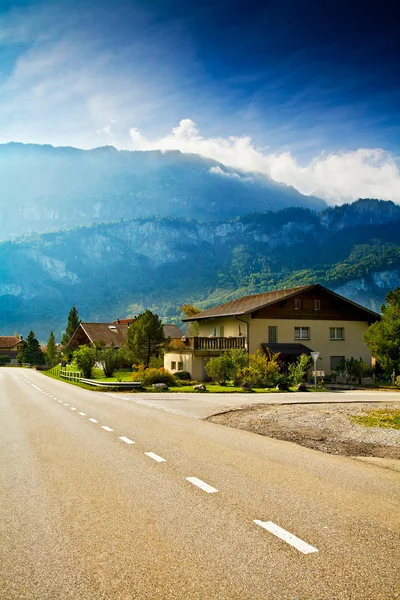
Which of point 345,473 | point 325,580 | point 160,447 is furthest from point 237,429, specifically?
point 325,580

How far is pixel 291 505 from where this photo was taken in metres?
5.83

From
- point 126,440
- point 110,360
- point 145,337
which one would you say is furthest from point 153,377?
point 126,440

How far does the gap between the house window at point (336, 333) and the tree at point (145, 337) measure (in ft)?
48.0

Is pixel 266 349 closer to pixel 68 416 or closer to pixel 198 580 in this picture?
pixel 68 416

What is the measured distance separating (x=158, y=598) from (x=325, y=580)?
3.98 feet

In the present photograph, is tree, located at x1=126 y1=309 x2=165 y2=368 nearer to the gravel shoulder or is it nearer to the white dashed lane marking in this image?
the gravel shoulder

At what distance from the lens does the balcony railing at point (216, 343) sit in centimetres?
4444

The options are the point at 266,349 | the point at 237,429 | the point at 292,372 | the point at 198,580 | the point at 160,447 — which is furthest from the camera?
the point at 266,349

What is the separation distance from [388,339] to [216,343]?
13854mm

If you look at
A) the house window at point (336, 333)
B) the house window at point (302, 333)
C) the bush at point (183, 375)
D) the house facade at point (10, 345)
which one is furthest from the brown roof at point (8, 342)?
the house window at point (336, 333)

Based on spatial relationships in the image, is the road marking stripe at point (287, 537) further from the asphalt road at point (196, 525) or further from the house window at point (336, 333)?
the house window at point (336, 333)

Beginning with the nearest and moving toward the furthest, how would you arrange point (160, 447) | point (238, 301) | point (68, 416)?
point (160, 447), point (68, 416), point (238, 301)

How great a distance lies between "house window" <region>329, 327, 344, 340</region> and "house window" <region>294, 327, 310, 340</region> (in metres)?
2.22

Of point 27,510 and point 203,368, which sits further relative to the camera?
point 203,368
